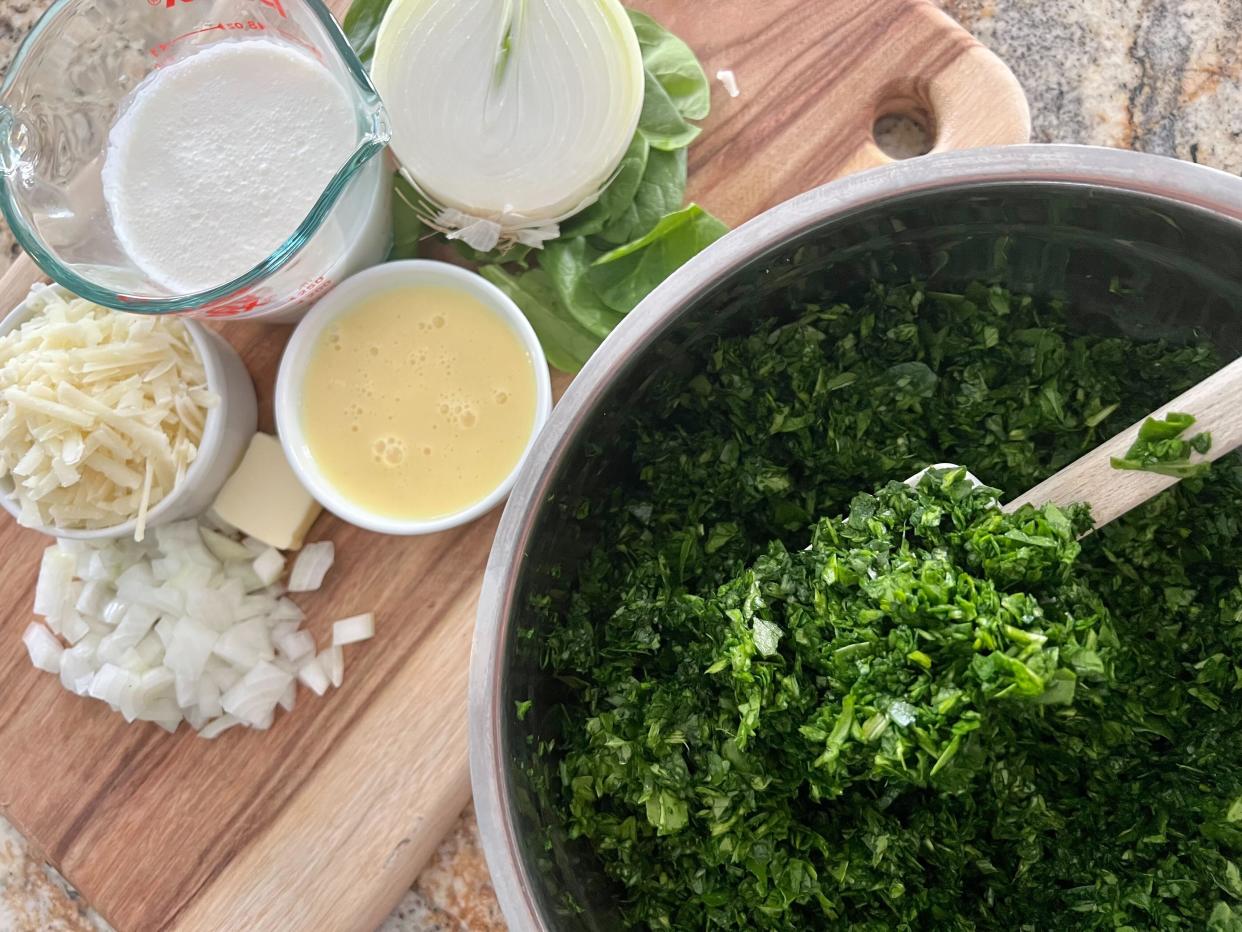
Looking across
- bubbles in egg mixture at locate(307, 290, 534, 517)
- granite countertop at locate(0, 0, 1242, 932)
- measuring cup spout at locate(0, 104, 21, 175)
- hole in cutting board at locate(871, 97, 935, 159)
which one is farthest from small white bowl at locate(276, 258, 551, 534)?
hole in cutting board at locate(871, 97, 935, 159)

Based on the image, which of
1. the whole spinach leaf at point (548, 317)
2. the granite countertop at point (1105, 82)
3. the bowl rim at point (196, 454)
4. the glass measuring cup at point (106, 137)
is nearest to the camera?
the glass measuring cup at point (106, 137)

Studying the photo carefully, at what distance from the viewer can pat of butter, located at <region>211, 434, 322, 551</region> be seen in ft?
6.01

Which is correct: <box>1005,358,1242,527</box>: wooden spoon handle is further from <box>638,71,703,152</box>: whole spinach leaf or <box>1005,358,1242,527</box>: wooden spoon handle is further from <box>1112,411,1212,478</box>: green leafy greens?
<box>638,71,703,152</box>: whole spinach leaf

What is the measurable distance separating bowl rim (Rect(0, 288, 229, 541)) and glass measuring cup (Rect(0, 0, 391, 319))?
0.28 feet

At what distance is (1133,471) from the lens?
1.36m

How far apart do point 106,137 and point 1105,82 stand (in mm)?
1866

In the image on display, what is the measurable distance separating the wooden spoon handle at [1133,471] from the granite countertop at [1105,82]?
32.0 inches

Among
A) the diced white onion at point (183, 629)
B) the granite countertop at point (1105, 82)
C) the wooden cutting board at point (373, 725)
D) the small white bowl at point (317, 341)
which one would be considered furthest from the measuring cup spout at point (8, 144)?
the granite countertop at point (1105, 82)

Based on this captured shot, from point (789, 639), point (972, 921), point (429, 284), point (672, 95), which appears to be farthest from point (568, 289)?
point (972, 921)

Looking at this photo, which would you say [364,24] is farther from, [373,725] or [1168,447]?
[1168,447]

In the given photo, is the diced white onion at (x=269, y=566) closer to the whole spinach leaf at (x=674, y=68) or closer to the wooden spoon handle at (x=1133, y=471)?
the whole spinach leaf at (x=674, y=68)

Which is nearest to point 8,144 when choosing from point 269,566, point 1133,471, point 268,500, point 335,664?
point 268,500

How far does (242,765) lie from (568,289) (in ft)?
3.50

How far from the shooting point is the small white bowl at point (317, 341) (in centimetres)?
174
